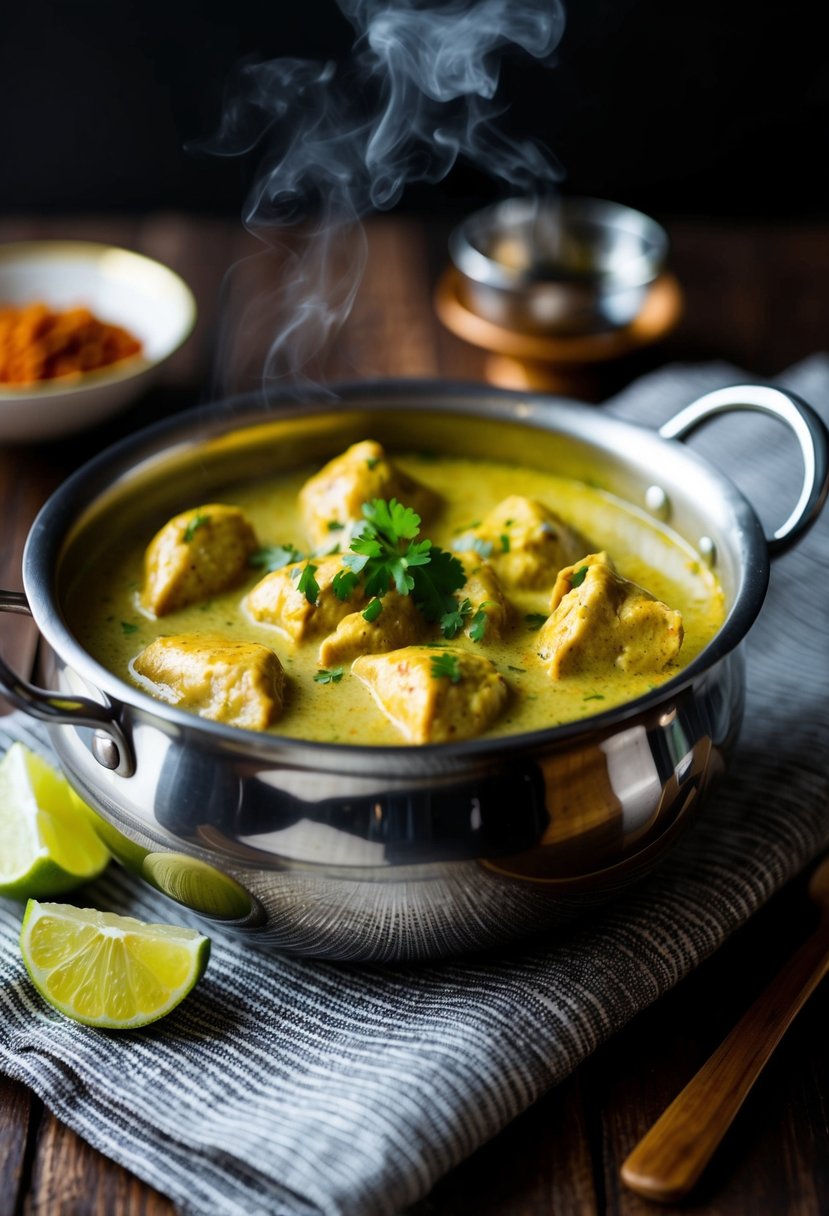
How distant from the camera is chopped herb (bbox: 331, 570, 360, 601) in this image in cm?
250

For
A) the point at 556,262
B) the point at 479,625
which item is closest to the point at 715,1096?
the point at 479,625

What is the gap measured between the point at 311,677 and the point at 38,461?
2.00 m

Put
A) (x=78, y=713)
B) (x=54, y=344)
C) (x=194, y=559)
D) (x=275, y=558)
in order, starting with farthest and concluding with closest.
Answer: (x=54, y=344) → (x=275, y=558) → (x=194, y=559) → (x=78, y=713)

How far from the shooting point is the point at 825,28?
599cm

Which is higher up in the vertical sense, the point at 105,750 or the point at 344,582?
the point at 344,582

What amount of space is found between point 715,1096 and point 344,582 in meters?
1.09

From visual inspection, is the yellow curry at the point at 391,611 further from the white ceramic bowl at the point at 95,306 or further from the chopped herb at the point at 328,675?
the white ceramic bowl at the point at 95,306

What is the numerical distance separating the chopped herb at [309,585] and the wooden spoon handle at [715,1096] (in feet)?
3.51

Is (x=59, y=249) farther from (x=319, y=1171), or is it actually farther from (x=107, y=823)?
(x=319, y=1171)

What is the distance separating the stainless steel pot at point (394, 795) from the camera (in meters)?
2.07

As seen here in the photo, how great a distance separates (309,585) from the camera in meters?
2.51

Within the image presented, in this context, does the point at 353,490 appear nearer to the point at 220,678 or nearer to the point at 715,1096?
the point at 220,678

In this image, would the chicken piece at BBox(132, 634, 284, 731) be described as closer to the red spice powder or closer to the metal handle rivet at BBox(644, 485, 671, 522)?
the metal handle rivet at BBox(644, 485, 671, 522)

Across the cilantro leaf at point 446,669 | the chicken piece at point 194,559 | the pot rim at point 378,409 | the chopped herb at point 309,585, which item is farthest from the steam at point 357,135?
the cilantro leaf at point 446,669
